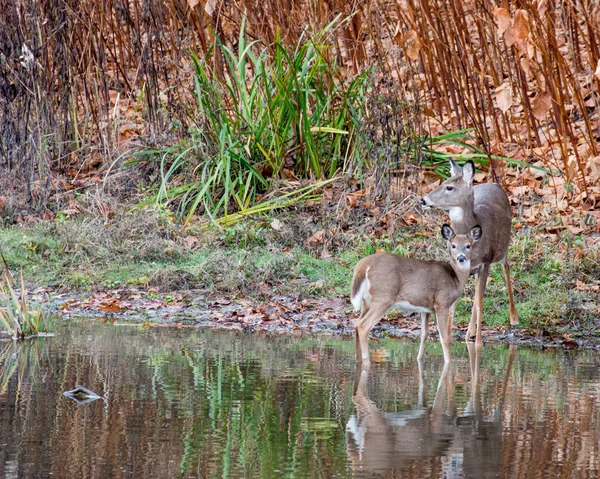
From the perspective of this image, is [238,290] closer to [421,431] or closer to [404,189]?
[404,189]

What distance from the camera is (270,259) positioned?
1189cm

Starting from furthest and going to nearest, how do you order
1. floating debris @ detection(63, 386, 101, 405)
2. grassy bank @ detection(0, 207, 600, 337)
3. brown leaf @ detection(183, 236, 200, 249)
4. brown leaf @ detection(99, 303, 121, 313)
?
brown leaf @ detection(183, 236, 200, 249), grassy bank @ detection(0, 207, 600, 337), brown leaf @ detection(99, 303, 121, 313), floating debris @ detection(63, 386, 101, 405)

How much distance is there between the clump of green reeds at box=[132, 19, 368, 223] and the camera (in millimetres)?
13820

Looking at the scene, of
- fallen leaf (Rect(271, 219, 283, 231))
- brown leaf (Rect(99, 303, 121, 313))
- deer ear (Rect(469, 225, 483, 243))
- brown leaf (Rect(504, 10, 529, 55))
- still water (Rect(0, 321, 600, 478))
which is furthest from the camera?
fallen leaf (Rect(271, 219, 283, 231))

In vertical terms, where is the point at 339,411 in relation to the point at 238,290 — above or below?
below

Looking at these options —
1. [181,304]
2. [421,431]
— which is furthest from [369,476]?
[181,304]

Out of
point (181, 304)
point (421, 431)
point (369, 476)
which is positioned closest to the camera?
point (369, 476)

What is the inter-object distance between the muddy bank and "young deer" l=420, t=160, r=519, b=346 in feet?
1.68

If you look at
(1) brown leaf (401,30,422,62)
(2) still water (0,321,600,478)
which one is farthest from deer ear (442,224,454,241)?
(1) brown leaf (401,30,422,62)

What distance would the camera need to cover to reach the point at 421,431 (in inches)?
239

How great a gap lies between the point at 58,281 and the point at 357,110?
4417 mm

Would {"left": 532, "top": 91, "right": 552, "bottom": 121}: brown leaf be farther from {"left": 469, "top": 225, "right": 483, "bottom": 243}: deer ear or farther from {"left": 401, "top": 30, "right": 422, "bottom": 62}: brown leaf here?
{"left": 469, "top": 225, "right": 483, "bottom": 243}: deer ear

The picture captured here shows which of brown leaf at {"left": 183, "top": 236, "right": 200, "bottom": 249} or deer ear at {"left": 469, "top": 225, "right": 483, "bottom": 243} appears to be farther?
brown leaf at {"left": 183, "top": 236, "right": 200, "bottom": 249}

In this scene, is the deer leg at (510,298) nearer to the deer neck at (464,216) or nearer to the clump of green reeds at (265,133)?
the deer neck at (464,216)
